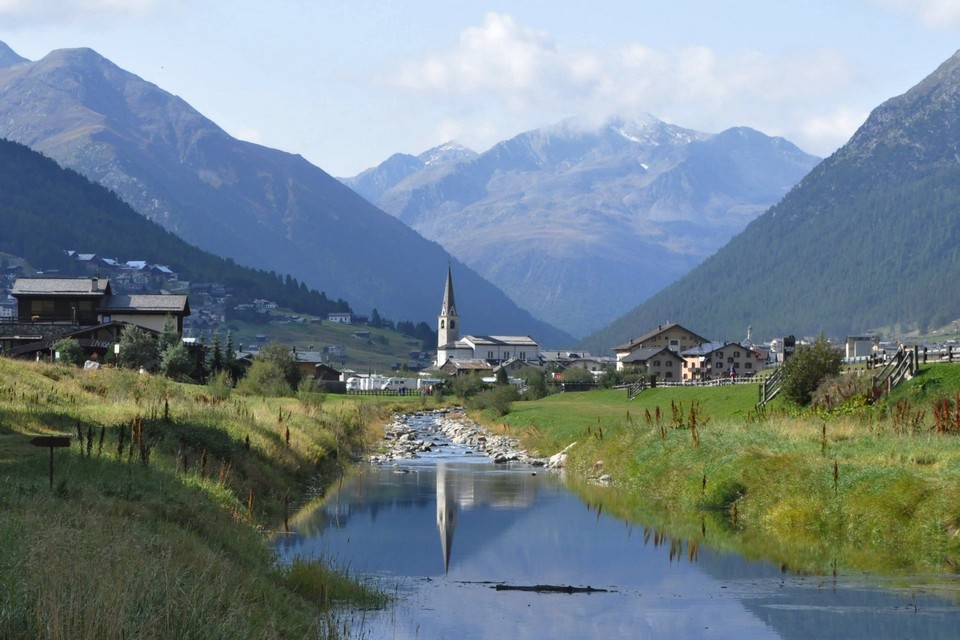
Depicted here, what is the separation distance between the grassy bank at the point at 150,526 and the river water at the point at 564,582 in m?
2.01

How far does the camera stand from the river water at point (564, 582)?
26.3m

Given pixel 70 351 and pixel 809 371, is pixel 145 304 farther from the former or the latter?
pixel 809 371

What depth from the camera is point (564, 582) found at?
32.1 m

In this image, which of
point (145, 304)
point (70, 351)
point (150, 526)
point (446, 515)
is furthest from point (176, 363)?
point (150, 526)

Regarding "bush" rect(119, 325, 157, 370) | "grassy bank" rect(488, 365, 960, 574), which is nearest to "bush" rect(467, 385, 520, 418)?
"bush" rect(119, 325, 157, 370)

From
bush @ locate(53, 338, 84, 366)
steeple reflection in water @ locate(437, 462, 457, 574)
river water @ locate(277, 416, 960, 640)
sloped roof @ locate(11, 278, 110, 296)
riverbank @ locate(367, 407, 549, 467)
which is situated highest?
sloped roof @ locate(11, 278, 110, 296)

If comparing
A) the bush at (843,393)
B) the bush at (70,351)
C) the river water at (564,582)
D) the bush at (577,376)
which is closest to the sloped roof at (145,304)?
the bush at (70,351)

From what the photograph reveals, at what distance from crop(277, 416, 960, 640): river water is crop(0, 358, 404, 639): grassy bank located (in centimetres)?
201

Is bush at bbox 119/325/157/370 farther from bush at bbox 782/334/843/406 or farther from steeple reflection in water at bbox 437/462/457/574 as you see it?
bush at bbox 782/334/843/406

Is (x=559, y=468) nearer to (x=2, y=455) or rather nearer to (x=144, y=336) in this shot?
(x=2, y=455)

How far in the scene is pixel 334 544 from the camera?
36094mm

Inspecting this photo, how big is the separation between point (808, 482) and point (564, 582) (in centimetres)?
1081

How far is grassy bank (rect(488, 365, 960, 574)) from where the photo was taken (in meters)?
34.5

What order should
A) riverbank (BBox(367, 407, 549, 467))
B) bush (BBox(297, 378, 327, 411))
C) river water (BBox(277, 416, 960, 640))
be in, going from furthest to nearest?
bush (BBox(297, 378, 327, 411)), riverbank (BBox(367, 407, 549, 467)), river water (BBox(277, 416, 960, 640))
